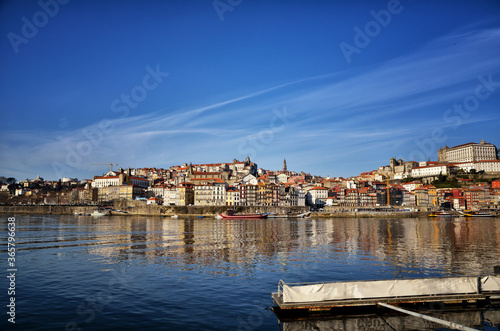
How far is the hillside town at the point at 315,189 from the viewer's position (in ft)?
417

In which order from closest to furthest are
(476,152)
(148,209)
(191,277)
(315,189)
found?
(191,277), (148,209), (315,189), (476,152)

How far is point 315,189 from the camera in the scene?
14288 centimetres

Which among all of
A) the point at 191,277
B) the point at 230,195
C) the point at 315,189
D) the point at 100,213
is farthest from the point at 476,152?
the point at 191,277

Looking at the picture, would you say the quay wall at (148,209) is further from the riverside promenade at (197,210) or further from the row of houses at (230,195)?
the row of houses at (230,195)

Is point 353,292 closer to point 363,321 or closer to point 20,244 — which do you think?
point 363,321

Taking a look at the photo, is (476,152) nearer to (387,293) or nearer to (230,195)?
(230,195)

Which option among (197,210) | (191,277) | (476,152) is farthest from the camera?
(476,152)

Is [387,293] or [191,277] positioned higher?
[387,293]

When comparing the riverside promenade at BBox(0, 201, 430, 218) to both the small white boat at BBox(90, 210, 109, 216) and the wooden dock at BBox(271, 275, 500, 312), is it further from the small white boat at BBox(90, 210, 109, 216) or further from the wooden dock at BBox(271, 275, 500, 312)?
the wooden dock at BBox(271, 275, 500, 312)

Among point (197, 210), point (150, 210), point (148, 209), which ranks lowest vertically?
point (197, 210)

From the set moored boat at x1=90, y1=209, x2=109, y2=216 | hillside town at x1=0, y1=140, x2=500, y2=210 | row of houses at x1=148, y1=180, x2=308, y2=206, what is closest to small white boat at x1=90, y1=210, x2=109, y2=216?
moored boat at x1=90, y1=209, x2=109, y2=216

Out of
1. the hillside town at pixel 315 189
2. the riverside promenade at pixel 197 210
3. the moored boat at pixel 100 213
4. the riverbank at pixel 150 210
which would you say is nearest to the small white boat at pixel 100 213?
the moored boat at pixel 100 213

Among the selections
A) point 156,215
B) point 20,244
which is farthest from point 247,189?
point 20,244

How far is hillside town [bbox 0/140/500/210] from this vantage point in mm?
127000
